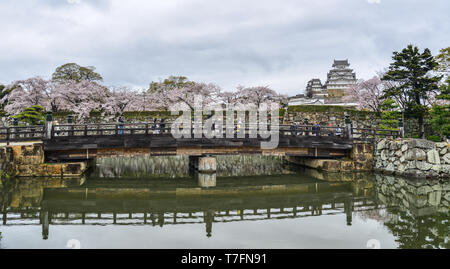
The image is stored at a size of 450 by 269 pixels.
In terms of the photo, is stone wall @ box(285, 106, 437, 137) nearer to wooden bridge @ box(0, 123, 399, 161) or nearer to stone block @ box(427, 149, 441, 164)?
wooden bridge @ box(0, 123, 399, 161)

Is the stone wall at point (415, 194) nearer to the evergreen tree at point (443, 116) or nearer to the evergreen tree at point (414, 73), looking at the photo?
the evergreen tree at point (443, 116)

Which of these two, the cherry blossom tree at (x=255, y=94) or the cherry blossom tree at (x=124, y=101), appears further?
the cherry blossom tree at (x=255, y=94)

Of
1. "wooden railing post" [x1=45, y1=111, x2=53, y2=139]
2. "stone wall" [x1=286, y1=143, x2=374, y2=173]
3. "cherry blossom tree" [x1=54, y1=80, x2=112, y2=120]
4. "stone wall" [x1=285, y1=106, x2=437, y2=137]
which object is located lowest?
"stone wall" [x1=286, y1=143, x2=374, y2=173]

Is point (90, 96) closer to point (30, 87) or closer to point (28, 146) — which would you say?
point (30, 87)

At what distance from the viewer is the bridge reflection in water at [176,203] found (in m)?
7.69

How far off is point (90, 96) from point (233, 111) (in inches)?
629

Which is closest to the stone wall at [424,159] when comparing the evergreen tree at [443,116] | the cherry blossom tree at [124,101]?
the evergreen tree at [443,116]

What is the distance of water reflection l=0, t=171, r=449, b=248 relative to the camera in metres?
7.35

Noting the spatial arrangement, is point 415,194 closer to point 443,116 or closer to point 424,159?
point 424,159

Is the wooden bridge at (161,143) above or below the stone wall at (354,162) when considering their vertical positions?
above

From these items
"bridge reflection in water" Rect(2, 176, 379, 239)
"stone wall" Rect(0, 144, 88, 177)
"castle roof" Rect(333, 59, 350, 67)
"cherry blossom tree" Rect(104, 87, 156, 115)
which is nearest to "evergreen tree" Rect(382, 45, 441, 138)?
"bridge reflection in water" Rect(2, 176, 379, 239)

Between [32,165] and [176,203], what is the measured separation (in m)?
8.33

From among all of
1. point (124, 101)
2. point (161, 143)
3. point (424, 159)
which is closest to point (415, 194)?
point (424, 159)

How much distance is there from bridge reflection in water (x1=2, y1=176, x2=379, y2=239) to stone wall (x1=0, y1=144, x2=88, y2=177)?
1.73 meters
